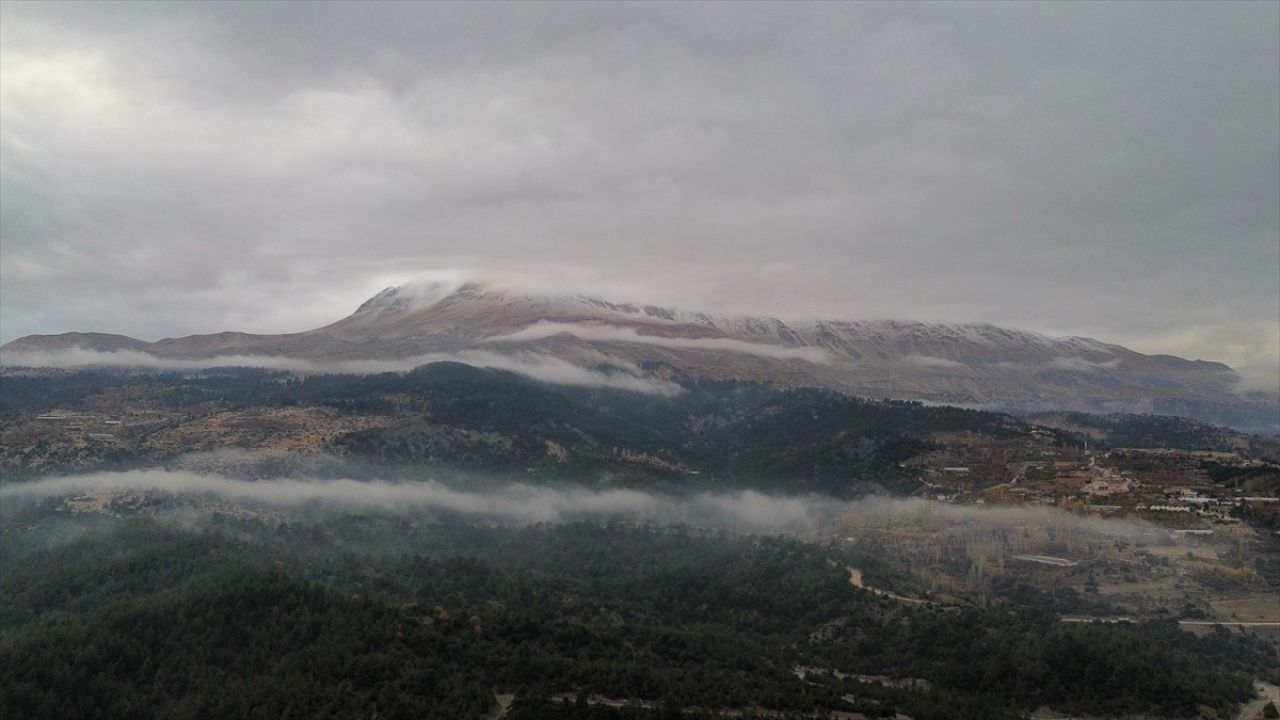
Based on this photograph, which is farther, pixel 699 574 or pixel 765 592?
pixel 699 574

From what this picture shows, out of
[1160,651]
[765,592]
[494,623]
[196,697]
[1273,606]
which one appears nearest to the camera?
[196,697]

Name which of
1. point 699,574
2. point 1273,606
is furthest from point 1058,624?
point 699,574

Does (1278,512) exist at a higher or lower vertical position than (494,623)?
higher

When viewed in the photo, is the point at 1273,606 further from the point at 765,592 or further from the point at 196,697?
the point at 196,697

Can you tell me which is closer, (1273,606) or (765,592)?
(1273,606)

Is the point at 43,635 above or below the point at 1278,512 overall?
below

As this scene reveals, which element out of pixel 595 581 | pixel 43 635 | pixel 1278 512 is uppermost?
pixel 1278 512

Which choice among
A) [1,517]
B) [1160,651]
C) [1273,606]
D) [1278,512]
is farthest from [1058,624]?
[1,517]

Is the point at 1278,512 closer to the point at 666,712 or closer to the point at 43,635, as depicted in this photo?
the point at 666,712

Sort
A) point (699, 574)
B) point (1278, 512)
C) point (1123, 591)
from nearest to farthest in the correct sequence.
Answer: point (1123, 591)
point (1278, 512)
point (699, 574)
